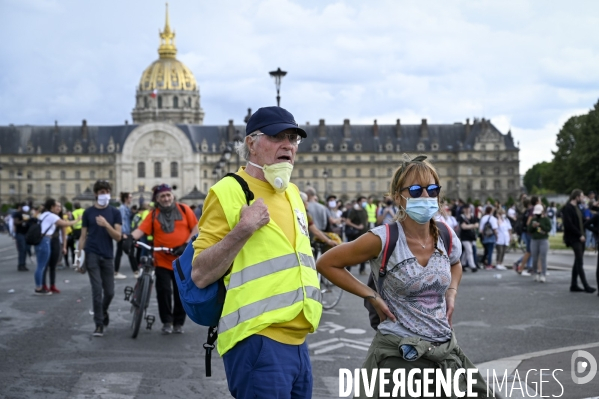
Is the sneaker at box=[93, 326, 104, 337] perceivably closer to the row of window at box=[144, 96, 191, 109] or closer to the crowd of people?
the crowd of people

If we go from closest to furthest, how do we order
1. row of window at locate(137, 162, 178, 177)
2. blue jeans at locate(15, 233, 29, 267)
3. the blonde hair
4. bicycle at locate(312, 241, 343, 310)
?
the blonde hair, bicycle at locate(312, 241, 343, 310), blue jeans at locate(15, 233, 29, 267), row of window at locate(137, 162, 178, 177)

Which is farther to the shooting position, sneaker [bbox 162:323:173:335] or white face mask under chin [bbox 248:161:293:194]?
sneaker [bbox 162:323:173:335]

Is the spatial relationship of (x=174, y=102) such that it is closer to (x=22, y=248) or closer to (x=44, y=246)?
(x=22, y=248)

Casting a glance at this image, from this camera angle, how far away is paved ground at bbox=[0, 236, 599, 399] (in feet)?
23.1

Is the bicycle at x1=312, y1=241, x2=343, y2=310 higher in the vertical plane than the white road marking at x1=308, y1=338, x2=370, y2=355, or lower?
higher

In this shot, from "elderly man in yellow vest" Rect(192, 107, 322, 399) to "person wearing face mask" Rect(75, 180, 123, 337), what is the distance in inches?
236

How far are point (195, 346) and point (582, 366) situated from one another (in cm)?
397

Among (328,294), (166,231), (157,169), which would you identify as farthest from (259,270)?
(157,169)

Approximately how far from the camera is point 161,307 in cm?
1020

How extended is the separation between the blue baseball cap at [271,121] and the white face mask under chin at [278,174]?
159mm

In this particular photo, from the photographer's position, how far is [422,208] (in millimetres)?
4234

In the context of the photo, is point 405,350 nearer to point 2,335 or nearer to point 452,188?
point 2,335

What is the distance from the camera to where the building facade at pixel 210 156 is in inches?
4970

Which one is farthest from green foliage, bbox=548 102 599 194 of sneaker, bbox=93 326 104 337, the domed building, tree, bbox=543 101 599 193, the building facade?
the domed building
